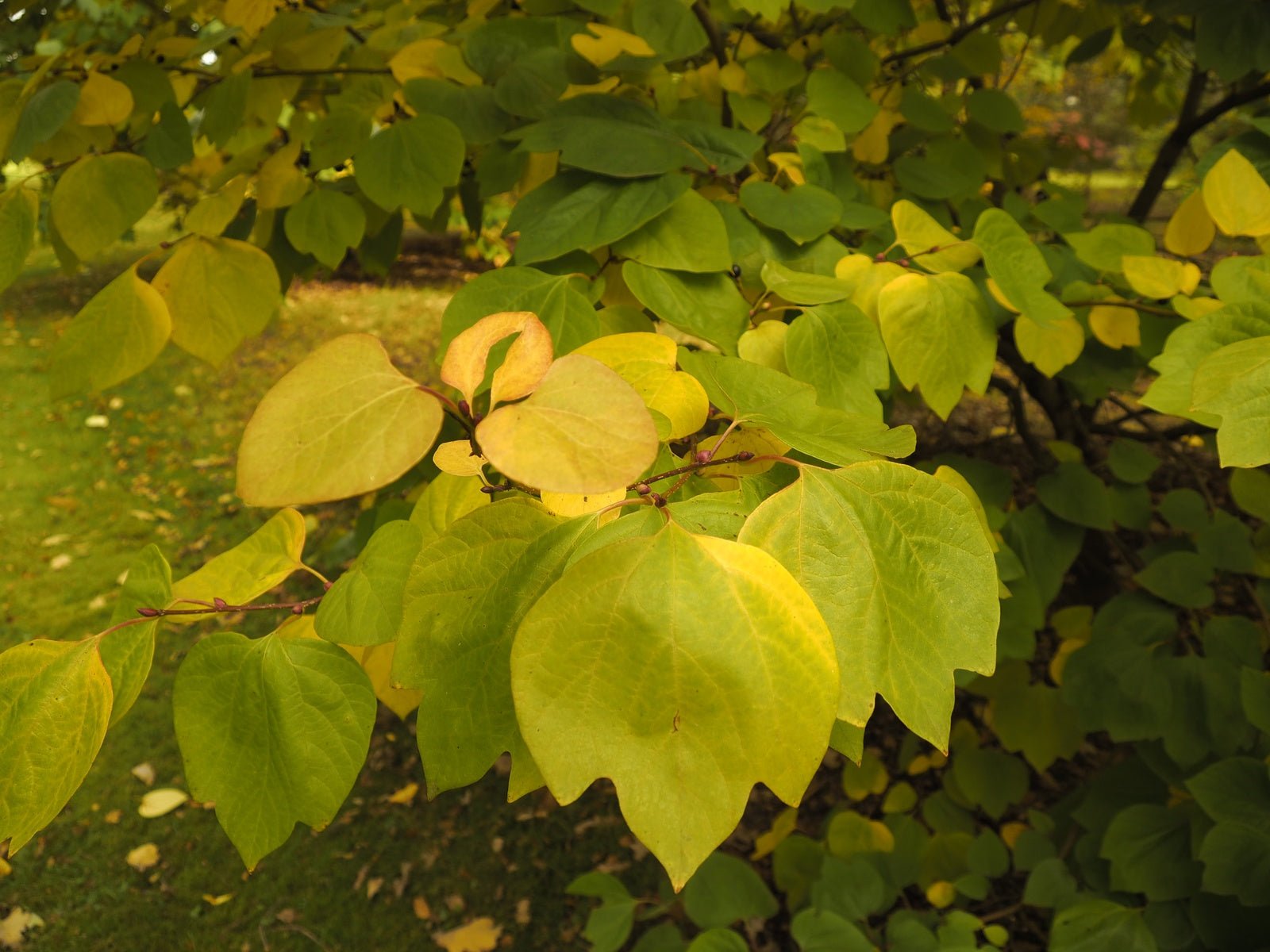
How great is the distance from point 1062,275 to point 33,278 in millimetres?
11411

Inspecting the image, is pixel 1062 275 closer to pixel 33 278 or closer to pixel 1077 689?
pixel 1077 689

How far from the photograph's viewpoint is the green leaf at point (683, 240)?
1.07 metres

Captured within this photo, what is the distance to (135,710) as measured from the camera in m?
3.77

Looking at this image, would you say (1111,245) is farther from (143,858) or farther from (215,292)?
(143,858)

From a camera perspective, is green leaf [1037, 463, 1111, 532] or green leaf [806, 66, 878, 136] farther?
green leaf [1037, 463, 1111, 532]

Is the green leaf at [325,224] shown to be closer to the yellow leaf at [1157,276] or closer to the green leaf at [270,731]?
the green leaf at [270,731]

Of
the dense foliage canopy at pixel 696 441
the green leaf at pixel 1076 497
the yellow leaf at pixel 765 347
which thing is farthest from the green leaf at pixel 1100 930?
the yellow leaf at pixel 765 347

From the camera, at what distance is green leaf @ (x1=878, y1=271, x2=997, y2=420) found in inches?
40.3

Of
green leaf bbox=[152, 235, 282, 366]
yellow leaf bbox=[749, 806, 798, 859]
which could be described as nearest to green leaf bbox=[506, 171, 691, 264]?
green leaf bbox=[152, 235, 282, 366]

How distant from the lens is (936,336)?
1.04 m

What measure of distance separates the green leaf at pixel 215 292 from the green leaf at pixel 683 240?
21.1 inches

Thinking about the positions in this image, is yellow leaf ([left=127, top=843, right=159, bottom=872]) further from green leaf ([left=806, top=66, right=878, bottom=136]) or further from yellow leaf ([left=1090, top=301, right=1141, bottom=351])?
yellow leaf ([left=1090, top=301, right=1141, bottom=351])

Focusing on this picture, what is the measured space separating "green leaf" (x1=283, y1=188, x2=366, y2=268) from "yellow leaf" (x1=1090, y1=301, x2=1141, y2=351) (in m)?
1.29

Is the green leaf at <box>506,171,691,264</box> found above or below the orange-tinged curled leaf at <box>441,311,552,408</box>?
below
